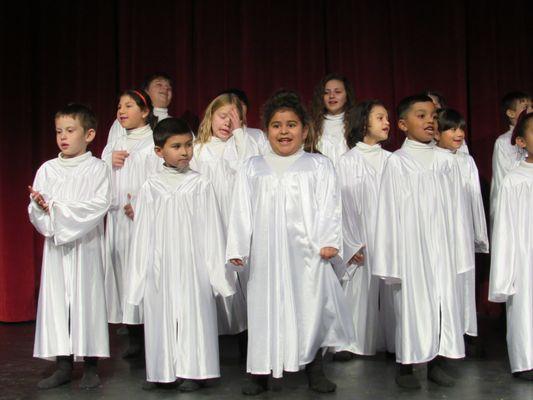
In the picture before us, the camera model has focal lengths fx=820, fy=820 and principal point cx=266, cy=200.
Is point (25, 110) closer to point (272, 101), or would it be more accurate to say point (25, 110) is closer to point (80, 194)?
point (80, 194)

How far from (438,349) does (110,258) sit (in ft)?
7.73

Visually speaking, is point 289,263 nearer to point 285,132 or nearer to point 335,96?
point 285,132

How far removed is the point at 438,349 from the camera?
443cm

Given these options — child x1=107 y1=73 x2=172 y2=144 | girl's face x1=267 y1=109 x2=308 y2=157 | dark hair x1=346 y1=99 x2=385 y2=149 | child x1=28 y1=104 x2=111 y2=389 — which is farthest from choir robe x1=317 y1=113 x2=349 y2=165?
child x1=28 y1=104 x2=111 y2=389

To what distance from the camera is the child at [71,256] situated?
4562mm

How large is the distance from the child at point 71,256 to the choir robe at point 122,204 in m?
0.78

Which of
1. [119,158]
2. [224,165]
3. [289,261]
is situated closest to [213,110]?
[224,165]

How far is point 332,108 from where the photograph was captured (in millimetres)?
5949

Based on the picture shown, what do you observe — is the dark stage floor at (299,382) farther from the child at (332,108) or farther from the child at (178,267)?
the child at (332,108)

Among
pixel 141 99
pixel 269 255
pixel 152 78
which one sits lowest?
pixel 269 255

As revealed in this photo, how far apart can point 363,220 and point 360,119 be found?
26.4 inches

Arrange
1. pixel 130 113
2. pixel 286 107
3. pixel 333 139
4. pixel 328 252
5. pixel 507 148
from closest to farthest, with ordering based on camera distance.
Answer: pixel 328 252, pixel 286 107, pixel 130 113, pixel 333 139, pixel 507 148

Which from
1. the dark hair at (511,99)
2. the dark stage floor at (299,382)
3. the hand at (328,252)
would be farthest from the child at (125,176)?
the dark hair at (511,99)

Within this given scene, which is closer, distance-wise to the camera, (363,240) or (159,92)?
(363,240)
